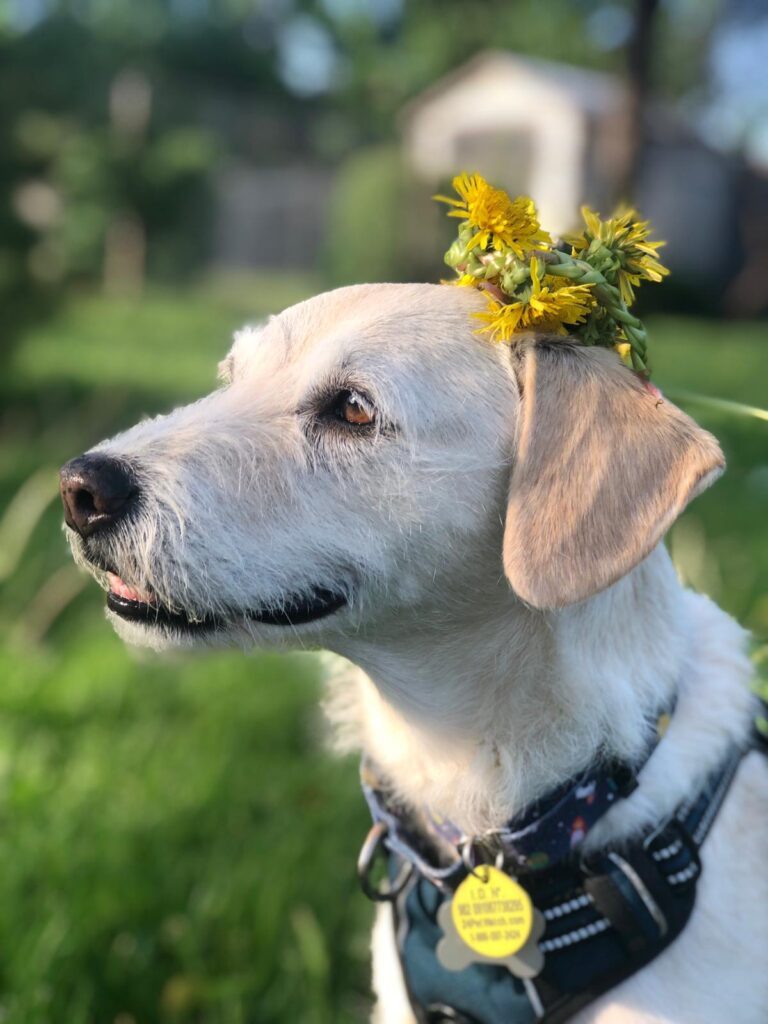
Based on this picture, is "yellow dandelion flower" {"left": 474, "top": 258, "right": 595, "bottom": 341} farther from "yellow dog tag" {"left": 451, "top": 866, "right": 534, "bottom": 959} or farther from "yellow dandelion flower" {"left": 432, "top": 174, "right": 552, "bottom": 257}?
"yellow dog tag" {"left": 451, "top": 866, "right": 534, "bottom": 959}

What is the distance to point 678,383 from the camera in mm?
12430

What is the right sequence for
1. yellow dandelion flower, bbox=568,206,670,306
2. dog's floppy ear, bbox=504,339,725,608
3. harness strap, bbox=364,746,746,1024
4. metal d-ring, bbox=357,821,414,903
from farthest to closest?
1. metal d-ring, bbox=357,821,414,903
2. yellow dandelion flower, bbox=568,206,670,306
3. harness strap, bbox=364,746,746,1024
4. dog's floppy ear, bbox=504,339,725,608

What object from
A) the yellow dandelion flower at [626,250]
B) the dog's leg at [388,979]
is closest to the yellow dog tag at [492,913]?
the dog's leg at [388,979]

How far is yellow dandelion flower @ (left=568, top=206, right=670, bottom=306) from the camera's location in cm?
206

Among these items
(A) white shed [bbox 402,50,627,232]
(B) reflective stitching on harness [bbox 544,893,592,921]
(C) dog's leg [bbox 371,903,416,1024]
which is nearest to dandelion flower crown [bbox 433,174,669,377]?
(B) reflective stitching on harness [bbox 544,893,592,921]

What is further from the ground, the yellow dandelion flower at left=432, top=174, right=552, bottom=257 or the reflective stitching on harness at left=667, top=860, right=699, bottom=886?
the yellow dandelion flower at left=432, top=174, right=552, bottom=257

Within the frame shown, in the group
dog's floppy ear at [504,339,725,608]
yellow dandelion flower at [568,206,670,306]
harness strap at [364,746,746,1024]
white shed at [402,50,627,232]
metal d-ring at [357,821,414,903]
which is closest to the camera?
dog's floppy ear at [504,339,725,608]

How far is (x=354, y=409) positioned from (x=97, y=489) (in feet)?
1.70

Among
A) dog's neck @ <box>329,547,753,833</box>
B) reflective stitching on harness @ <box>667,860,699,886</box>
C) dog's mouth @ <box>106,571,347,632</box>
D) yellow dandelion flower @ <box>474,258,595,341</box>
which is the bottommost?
reflective stitching on harness @ <box>667,860,699,886</box>

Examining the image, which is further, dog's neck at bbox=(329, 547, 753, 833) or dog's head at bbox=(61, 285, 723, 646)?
dog's neck at bbox=(329, 547, 753, 833)

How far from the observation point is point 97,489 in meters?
1.93

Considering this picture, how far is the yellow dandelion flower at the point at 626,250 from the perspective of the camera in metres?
2.06

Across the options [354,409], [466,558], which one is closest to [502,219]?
[354,409]

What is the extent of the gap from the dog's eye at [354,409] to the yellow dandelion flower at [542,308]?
26 cm
